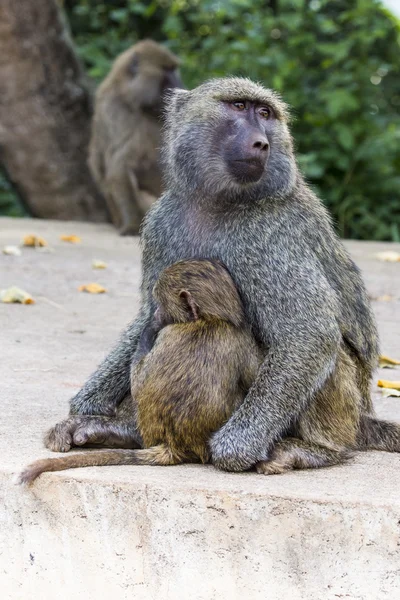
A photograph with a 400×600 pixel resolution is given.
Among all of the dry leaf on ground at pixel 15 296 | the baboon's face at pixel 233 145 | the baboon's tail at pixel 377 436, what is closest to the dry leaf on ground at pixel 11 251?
the dry leaf on ground at pixel 15 296

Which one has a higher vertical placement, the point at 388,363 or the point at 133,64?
the point at 133,64

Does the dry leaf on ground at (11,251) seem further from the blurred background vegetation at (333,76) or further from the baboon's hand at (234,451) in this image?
the baboon's hand at (234,451)

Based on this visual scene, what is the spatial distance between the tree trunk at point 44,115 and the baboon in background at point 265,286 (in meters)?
5.80

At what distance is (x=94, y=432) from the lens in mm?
3234

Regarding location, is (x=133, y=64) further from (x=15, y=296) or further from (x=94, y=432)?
(x=94, y=432)

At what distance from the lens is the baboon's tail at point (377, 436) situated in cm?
337

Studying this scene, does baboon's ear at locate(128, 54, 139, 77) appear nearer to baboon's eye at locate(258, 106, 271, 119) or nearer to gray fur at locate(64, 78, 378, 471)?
gray fur at locate(64, 78, 378, 471)

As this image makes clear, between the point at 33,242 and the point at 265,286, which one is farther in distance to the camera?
the point at 33,242

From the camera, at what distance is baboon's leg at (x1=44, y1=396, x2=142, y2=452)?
10.4ft

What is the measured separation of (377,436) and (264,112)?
1.12 m

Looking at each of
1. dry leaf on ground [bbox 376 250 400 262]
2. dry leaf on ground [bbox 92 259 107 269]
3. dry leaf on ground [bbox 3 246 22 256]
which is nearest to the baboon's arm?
dry leaf on ground [bbox 92 259 107 269]

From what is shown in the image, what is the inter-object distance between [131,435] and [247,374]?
47 centimetres

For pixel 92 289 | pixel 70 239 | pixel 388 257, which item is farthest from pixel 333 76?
pixel 92 289

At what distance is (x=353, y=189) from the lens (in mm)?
9648
